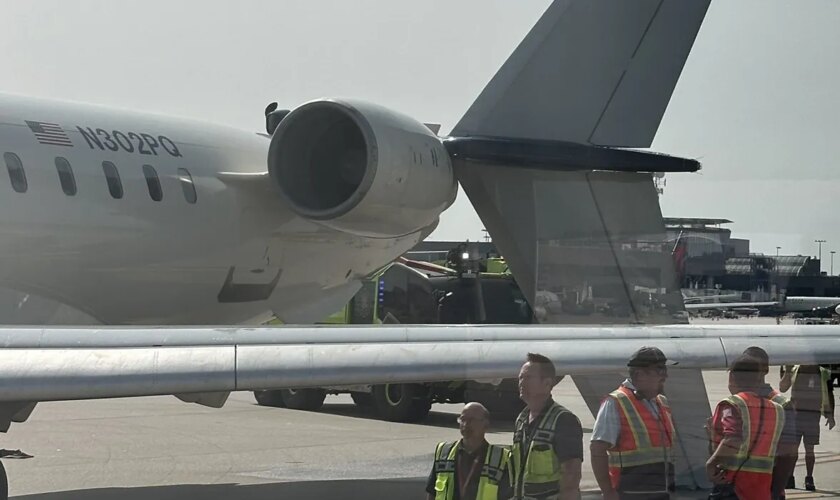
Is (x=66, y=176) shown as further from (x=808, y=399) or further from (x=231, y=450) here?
(x=808, y=399)

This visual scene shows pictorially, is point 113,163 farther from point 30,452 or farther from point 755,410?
point 755,410

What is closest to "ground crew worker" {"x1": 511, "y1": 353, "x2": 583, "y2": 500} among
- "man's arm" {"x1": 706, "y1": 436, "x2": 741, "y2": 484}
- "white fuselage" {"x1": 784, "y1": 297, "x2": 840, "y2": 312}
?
"man's arm" {"x1": 706, "y1": 436, "x2": 741, "y2": 484}

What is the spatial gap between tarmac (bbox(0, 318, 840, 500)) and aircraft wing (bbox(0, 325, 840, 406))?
0.10 metres

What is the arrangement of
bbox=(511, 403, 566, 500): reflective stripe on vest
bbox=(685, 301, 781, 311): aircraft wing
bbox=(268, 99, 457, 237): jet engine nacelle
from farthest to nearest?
1. bbox=(268, 99, 457, 237): jet engine nacelle
2. bbox=(685, 301, 781, 311): aircraft wing
3. bbox=(511, 403, 566, 500): reflective stripe on vest

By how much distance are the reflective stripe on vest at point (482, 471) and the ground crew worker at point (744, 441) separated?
713 millimetres

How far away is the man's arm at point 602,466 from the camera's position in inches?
124

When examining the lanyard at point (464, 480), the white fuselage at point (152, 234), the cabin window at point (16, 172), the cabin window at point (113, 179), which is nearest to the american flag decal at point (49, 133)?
the white fuselage at point (152, 234)

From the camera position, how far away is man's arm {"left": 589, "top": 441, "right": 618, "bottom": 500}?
315cm

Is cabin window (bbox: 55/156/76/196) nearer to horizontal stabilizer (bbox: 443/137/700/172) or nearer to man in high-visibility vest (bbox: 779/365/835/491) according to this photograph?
horizontal stabilizer (bbox: 443/137/700/172)

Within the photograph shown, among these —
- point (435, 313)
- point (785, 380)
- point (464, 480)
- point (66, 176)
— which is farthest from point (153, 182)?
point (785, 380)

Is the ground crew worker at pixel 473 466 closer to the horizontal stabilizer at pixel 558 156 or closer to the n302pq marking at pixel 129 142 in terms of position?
the horizontal stabilizer at pixel 558 156

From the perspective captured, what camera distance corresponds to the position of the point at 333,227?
25.4 feet

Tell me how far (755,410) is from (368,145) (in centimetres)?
383

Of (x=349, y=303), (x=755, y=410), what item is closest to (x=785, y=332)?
(x=755, y=410)
